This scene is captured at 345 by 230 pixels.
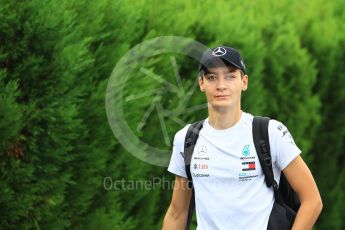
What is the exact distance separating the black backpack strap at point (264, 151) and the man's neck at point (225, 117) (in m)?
0.16

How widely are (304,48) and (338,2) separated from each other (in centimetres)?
221

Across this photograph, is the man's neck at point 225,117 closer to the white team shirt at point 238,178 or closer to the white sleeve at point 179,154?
the white team shirt at point 238,178

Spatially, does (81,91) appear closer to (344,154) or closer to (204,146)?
(204,146)

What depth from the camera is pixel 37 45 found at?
6.42 meters

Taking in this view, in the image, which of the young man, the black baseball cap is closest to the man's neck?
the young man

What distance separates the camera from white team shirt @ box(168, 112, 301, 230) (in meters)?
4.71

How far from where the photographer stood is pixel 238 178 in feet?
15.5

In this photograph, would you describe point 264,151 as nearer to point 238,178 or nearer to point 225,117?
point 238,178

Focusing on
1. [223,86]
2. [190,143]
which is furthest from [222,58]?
[190,143]

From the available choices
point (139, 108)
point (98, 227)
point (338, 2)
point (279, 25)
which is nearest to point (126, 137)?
point (139, 108)

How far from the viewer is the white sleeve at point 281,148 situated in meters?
4.68

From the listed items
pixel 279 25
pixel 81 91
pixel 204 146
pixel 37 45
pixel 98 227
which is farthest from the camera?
pixel 279 25

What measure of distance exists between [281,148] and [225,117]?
411 mm

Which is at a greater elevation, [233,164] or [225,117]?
[225,117]
